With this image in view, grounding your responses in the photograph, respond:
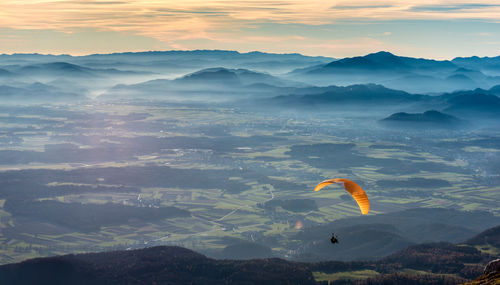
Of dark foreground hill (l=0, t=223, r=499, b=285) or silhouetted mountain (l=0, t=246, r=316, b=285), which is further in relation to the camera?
silhouetted mountain (l=0, t=246, r=316, b=285)

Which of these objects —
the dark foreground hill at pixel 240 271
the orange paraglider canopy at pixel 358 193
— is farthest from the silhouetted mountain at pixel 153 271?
the orange paraglider canopy at pixel 358 193

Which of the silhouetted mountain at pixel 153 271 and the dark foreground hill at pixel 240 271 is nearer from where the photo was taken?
the dark foreground hill at pixel 240 271

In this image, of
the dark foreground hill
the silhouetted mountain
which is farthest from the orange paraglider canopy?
the silhouetted mountain

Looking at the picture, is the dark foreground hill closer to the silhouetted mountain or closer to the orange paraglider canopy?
the silhouetted mountain

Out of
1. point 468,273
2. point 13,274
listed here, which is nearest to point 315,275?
point 468,273

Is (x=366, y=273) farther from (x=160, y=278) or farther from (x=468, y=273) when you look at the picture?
(x=160, y=278)

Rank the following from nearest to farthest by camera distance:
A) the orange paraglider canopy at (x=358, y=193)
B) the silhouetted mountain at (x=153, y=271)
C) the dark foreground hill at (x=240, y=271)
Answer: the orange paraglider canopy at (x=358, y=193), the dark foreground hill at (x=240, y=271), the silhouetted mountain at (x=153, y=271)

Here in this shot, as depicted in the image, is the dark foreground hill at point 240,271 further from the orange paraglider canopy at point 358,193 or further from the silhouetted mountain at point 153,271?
the orange paraglider canopy at point 358,193

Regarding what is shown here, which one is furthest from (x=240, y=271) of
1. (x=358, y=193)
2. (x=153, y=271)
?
(x=358, y=193)
